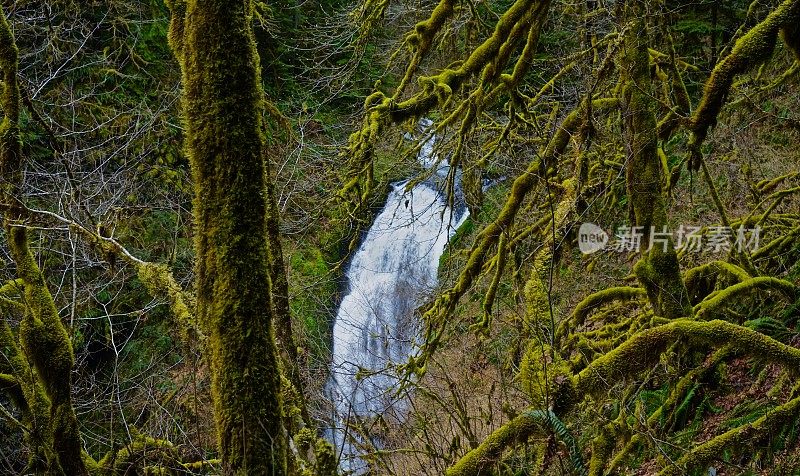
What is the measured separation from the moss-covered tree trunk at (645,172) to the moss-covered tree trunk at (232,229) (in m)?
Answer: 2.56

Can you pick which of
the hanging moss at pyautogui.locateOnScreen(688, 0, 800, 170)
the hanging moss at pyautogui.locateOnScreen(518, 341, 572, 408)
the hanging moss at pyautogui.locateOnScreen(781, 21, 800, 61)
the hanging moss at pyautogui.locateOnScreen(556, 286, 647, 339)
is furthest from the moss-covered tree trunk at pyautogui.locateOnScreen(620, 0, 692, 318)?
the hanging moss at pyautogui.locateOnScreen(518, 341, 572, 408)

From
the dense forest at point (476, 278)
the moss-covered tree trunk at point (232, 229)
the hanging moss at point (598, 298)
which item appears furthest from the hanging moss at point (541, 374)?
the hanging moss at point (598, 298)

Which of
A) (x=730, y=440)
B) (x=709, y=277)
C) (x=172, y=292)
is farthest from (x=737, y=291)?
(x=172, y=292)

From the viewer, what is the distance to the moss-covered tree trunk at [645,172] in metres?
3.53

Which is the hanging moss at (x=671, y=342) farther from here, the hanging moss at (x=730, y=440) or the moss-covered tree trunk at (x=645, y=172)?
the moss-covered tree trunk at (x=645, y=172)

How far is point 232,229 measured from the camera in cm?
180

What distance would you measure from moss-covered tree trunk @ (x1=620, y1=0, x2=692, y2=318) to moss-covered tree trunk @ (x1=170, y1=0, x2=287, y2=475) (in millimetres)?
2560

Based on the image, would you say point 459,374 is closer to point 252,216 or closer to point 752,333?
point 752,333

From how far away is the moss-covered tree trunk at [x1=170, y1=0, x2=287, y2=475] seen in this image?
1729 mm

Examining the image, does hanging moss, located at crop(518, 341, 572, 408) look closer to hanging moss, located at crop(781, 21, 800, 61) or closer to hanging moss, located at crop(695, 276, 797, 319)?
hanging moss, located at crop(695, 276, 797, 319)

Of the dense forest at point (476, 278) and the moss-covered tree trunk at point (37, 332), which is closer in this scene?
the dense forest at point (476, 278)

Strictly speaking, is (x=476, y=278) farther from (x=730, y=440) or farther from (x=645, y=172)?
(x=730, y=440)

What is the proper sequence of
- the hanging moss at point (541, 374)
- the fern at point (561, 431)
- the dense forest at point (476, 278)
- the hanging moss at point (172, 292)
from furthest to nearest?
the hanging moss at point (172, 292)
the hanging moss at point (541, 374)
the fern at point (561, 431)
the dense forest at point (476, 278)

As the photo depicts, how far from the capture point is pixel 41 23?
9758 millimetres
